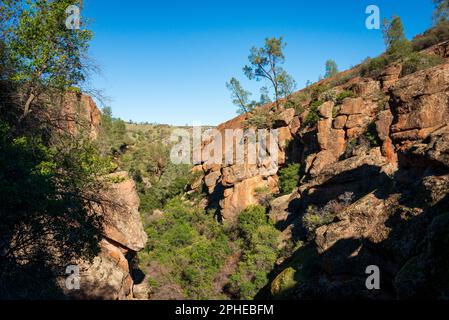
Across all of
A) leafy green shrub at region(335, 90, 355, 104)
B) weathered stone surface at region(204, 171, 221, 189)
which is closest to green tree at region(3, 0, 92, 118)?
leafy green shrub at region(335, 90, 355, 104)

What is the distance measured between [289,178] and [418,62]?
14.1 m

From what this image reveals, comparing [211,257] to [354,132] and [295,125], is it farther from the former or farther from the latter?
[295,125]

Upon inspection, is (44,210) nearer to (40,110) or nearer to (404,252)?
(40,110)

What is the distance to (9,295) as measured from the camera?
7484mm

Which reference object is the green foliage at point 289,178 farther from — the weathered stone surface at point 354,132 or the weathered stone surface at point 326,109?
the weathered stone surface at point 354,132

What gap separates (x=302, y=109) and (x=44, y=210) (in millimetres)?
29464

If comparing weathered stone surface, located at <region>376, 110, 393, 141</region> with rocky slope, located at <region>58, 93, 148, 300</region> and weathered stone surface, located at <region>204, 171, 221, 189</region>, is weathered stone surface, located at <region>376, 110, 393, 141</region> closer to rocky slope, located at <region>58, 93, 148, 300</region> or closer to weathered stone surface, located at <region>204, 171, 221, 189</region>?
rocky slope, located at <region>58, 93, 148, 300</region>

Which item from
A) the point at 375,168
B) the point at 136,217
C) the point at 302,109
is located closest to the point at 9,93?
the point at 136,217

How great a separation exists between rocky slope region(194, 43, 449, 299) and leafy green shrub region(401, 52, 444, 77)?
2.11ft

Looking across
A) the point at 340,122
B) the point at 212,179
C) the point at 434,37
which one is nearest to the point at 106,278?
the point at 340,122

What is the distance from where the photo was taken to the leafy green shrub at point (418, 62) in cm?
2617

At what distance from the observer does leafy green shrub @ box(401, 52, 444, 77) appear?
26.2 metres

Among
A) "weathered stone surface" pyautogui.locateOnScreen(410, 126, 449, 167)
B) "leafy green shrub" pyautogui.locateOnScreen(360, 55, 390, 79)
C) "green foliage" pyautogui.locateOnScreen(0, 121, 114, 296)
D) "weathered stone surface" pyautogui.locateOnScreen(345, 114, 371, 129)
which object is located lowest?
"green foliage" pyautogui.locateOnScreen(0, 121, 114, 296)

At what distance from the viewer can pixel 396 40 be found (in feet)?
121
